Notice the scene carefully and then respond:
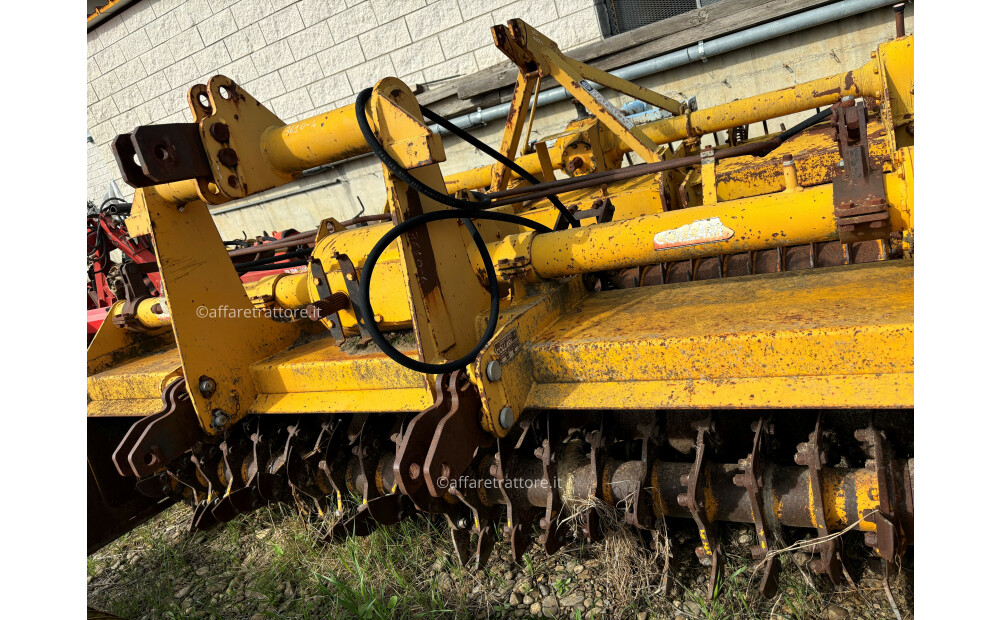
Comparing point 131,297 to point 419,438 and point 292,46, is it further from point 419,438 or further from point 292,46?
point 292,46

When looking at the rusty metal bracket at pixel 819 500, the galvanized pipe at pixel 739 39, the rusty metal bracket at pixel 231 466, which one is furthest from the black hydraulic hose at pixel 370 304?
the galvanized pipe at pixel 739 39

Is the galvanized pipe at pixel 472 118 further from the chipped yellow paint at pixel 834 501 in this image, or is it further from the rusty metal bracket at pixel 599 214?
the chipped yellow paint at pixel 834 501

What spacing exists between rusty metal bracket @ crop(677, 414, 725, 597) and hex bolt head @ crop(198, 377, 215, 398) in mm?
1804

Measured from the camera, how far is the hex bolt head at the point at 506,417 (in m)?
1.95

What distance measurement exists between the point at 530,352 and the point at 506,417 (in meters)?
0.24

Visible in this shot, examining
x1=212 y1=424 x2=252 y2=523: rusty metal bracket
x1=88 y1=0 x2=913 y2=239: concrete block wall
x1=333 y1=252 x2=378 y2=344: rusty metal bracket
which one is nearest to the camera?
x1=333 y1=252 x2=378 y2=344: rusty metal bracket

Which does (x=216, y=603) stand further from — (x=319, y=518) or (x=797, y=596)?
(x=797, y=596)

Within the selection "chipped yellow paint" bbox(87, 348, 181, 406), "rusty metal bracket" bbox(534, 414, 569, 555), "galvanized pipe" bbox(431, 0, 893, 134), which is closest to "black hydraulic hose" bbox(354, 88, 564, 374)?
"rusty metal bracket" bbox(534, 414, 569, 555)

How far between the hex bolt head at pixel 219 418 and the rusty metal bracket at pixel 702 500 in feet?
5.79

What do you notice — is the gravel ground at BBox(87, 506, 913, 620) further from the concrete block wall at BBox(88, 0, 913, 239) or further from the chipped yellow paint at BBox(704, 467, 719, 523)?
the concrete block wall at BBox(88, 0, 913, 239)

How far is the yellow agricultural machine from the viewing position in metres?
1.72

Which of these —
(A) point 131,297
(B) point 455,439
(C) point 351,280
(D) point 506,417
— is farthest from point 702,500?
(A) point 131,297

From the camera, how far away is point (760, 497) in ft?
5.85

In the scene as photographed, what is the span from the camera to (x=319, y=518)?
114 inches
